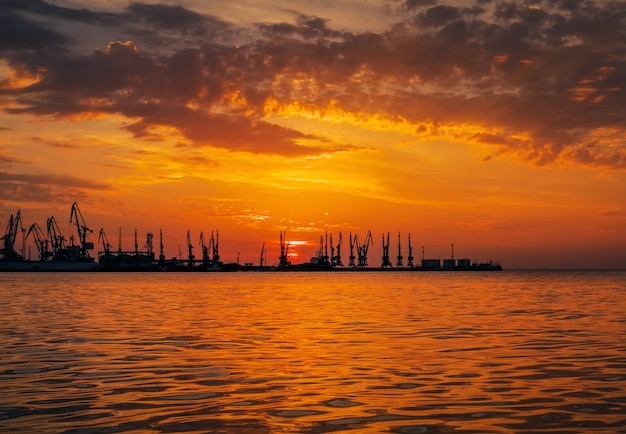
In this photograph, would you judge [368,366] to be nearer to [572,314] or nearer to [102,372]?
[102,372]

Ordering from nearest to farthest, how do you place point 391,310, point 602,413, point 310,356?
point 602,413 < point 310,356 < point 391,310

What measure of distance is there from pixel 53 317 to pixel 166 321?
7.74 meters

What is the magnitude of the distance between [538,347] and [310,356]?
28.1 feet

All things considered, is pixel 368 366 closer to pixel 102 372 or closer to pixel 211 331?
pixel 102 372

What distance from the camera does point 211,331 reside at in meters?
32.3

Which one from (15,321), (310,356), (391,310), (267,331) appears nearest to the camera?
(310,356)

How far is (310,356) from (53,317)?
78.8 feet

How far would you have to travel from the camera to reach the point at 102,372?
19922mm

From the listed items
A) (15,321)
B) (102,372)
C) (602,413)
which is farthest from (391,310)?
(602,413)

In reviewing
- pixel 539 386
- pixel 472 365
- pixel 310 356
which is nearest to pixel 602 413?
pixel 539 386

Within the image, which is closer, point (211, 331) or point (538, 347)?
point (538, 347)

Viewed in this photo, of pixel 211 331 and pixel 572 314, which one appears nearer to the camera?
pixel 211 331

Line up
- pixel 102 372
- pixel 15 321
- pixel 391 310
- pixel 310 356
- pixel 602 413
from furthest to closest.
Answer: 1. pixel 391 310
2. pixel 15 321
3. pixel 310 356
4. pixel 102 372
5. pixel 602 413

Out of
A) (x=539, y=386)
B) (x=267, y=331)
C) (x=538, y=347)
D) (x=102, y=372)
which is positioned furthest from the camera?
(x=267, y=331)
